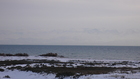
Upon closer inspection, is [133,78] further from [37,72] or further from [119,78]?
[37,72]

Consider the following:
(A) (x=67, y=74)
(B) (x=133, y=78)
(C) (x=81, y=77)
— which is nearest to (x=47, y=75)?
(A) (x=67, y=74)

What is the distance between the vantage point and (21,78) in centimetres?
2166

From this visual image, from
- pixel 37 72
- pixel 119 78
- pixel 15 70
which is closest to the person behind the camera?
pixel 119 78

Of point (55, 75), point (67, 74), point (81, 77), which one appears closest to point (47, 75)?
point (55, 75)

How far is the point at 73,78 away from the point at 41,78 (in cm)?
336

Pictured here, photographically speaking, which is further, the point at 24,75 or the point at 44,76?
the point at 24,75

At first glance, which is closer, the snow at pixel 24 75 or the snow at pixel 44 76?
the snow at pixel 44 76

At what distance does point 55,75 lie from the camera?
2152 cm

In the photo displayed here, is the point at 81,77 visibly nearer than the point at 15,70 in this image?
Yes

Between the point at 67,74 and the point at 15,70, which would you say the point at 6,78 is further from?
the point at 67,74

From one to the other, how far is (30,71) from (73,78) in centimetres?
647

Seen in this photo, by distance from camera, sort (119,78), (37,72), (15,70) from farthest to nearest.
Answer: (15,70) < (37,72) < (119,78)

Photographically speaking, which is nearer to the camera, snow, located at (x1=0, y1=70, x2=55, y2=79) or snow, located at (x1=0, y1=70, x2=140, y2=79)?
snow, located at (x1=0, y1=70, x2=140, y2=79)

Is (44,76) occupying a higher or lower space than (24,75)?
higher
